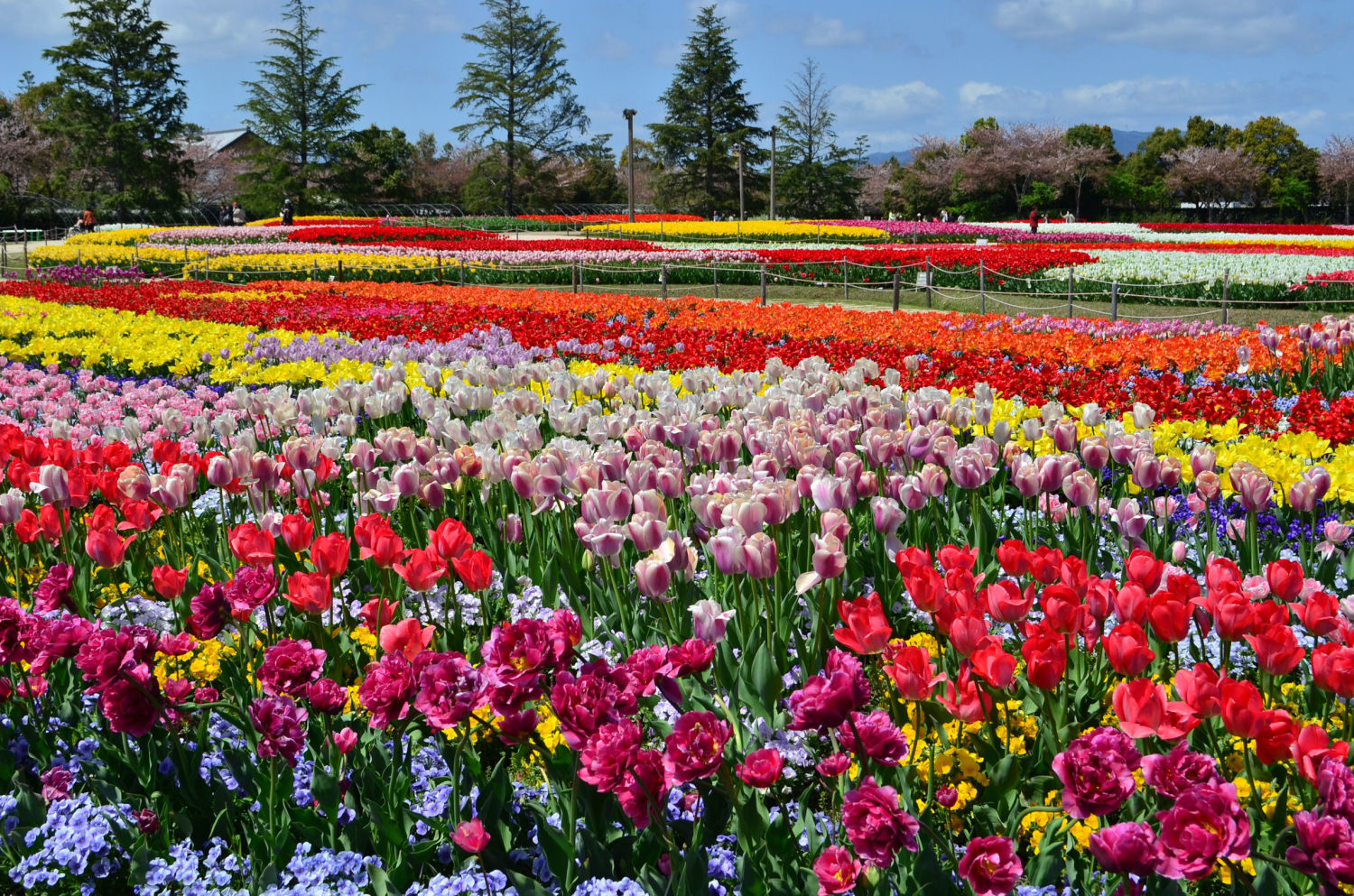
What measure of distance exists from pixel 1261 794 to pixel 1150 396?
414 cm

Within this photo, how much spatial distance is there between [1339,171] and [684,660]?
224 feet

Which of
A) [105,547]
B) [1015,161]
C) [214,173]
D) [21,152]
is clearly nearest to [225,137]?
[214,173]

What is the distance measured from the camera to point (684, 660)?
6.49 feet

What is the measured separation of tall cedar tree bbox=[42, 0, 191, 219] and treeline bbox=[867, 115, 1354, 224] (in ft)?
138

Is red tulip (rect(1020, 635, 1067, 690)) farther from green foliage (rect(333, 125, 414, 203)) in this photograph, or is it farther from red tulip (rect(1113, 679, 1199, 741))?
green foliage (rect(333, 125, 414, 203))

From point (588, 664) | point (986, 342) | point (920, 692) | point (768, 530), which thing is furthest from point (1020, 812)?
point (986, 342)

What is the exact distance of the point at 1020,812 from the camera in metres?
2.16

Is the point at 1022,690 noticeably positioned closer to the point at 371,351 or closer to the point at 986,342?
the point at 371,351

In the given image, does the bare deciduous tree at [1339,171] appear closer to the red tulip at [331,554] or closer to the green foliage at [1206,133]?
the green foliage at [1206,133]

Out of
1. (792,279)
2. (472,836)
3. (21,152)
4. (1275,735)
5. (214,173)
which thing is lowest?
(472,836)

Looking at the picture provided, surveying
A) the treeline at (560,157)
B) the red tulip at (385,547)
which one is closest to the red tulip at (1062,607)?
the red tulip at (385,547)

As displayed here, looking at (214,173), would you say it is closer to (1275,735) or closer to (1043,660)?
(1043,660)

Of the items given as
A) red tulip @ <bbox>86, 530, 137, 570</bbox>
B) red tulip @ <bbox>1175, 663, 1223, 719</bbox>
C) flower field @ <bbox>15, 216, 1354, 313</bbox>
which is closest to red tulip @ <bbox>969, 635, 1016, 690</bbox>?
red tulip @ <bbox>1175, 663, 1223, 719</bbox>

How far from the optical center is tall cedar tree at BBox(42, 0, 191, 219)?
5141 cm
